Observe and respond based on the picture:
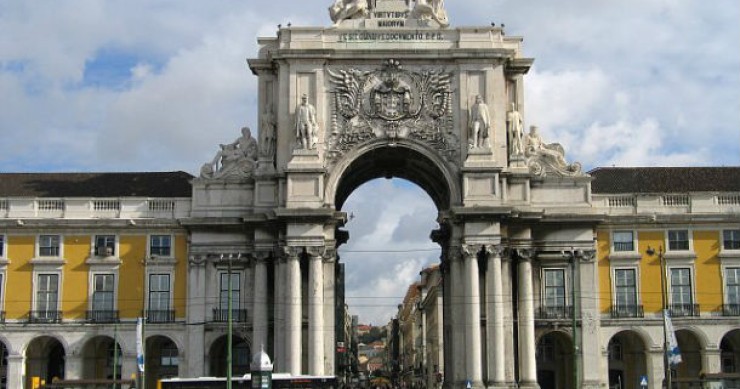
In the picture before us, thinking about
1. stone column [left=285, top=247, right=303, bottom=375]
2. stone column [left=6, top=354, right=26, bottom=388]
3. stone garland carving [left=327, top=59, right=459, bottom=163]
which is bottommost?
stone column [left=6, top=354, right=26, bottom=388]

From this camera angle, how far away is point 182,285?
67625mm

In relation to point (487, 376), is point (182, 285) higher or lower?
higher

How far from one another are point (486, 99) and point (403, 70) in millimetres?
5272

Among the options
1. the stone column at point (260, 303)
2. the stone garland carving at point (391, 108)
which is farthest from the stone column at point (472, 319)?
the stone column at point (260, 303)

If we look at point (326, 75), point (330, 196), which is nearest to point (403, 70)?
point (326, 75)

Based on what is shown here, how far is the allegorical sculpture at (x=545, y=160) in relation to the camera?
67.8 m

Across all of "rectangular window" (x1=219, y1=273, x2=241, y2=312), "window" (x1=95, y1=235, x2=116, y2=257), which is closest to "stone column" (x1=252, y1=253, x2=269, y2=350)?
"rectangular window" (x1=219, y1=273, x2=241, y2=312)

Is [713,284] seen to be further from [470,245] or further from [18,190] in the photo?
[18,190]

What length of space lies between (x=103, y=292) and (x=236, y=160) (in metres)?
11.2

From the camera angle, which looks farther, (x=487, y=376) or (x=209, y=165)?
(x=209, y=165)

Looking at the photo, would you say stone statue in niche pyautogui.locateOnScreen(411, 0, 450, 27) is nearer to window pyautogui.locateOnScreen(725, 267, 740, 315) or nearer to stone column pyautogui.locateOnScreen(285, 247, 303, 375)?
stone column pyautogui.locateOnScreen(285, 247, 303, 375)

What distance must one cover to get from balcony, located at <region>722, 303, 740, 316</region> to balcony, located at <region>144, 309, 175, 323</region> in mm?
32727

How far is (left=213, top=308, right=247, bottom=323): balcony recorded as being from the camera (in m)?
66.6

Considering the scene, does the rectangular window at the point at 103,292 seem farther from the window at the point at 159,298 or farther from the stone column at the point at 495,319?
the stone column at the point at 495,319
